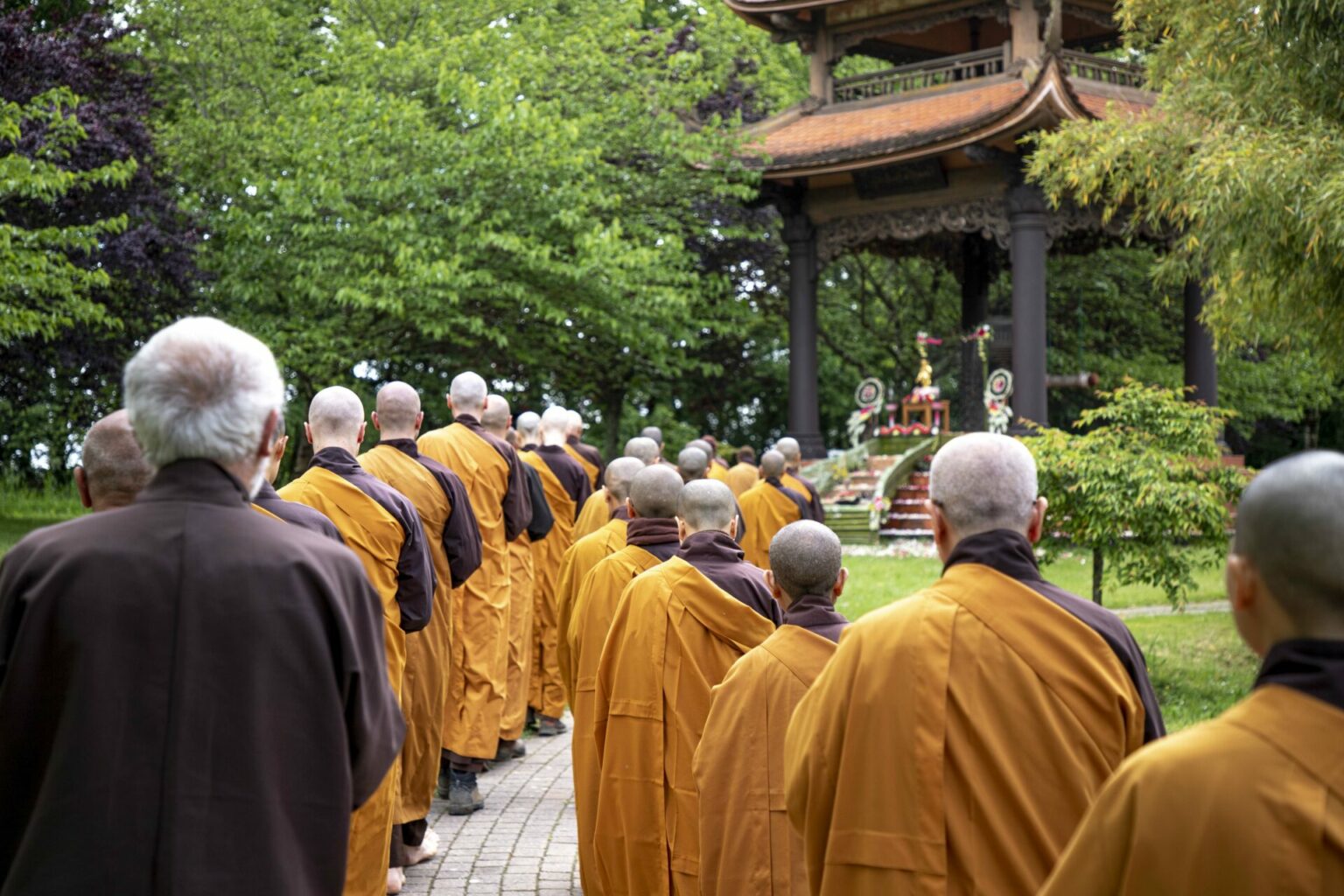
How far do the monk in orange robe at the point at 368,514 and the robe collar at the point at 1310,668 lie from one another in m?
3.93

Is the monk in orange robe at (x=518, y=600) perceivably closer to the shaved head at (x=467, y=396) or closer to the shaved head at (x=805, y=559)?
the shaved head at (x=467, y=396)

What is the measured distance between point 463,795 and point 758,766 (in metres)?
3.82

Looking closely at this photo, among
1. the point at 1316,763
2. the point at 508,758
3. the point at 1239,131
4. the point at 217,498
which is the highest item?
the point at 1239,131

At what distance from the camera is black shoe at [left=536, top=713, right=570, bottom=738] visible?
988cm

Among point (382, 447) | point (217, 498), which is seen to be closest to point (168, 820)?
point (217, 498)

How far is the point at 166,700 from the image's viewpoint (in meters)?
2.48

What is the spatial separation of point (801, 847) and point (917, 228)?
59.0ft

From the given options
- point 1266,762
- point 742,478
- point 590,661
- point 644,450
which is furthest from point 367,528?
point 742,478

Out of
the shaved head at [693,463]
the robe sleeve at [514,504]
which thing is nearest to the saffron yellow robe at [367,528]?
the robe sleeve at [514,504]

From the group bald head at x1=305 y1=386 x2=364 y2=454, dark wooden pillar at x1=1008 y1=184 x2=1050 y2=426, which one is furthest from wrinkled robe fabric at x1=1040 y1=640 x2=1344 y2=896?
dark wooden pillar at x1=1008 y1=184 x2=1050 y2=426

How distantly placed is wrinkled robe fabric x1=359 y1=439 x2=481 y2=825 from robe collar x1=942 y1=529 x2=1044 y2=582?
3575 mm

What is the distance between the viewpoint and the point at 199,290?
19297 mm

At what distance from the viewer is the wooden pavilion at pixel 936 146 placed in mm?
19922

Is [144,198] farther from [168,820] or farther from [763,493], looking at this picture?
[168,820]
